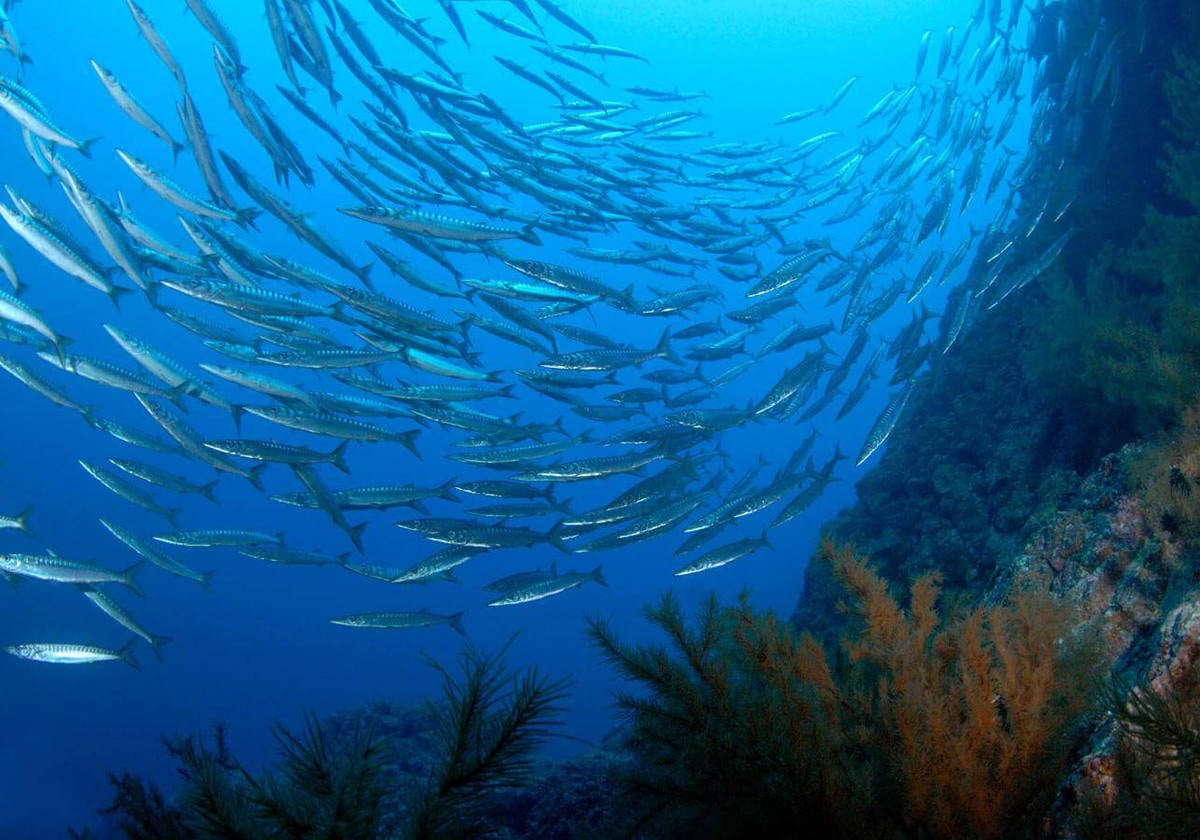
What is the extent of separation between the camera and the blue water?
32.1 m

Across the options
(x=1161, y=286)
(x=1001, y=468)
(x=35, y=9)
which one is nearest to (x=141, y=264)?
(x=1001, y=468)

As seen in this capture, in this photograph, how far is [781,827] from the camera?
102 inches

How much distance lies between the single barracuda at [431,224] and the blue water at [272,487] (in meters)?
9.58

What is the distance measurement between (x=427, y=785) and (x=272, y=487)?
66058 mm

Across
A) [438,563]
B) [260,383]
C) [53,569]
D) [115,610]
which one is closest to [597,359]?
[438,563]

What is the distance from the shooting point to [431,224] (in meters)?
5.46

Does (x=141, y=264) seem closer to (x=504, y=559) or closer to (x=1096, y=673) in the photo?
(x=1096, y=673)

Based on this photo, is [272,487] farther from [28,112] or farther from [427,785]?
[427,785]

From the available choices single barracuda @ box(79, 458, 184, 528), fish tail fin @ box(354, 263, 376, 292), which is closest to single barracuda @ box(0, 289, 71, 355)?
single barracuda @ box(79, 458, 184, 528)

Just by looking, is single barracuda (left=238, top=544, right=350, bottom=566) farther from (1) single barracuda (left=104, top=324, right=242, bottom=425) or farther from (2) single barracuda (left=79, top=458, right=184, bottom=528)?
(1) single barracuda (left=104, top=324, right=242, bottom=425)

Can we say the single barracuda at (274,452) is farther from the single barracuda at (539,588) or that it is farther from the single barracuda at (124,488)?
the single barracuda at (539,588)

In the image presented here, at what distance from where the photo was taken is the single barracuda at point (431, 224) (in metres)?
5.38

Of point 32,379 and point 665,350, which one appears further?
point 665,350

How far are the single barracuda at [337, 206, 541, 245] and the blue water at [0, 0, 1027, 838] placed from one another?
9.58m
